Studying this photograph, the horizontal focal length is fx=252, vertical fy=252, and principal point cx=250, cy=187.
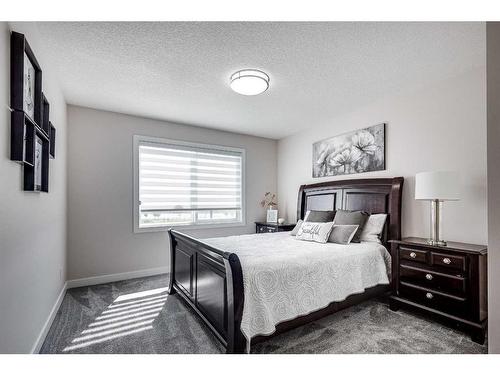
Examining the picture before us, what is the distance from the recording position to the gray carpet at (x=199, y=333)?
200 centimetres

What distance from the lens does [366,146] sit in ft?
11.6

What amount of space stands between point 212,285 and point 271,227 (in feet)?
8.23

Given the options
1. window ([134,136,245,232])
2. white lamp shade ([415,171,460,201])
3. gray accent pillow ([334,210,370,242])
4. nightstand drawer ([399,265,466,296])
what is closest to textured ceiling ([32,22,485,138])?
window ([134,136,245,232])

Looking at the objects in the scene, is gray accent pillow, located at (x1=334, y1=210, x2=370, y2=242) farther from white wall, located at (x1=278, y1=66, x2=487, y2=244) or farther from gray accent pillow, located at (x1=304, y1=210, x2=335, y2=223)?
white wall, located at (x1=278, y1=66, x2=487, y2=244)

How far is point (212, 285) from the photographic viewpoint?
2.16 meters

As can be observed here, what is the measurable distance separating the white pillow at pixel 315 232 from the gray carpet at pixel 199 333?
2.66ft

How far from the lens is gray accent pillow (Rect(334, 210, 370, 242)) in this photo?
3076 mm

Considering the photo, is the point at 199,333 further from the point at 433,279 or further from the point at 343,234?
the point at 433,279

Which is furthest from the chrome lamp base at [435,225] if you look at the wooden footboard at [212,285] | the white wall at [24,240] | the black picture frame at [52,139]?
the black picture frame at [52,139]

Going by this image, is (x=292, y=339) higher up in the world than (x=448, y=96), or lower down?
lower down
